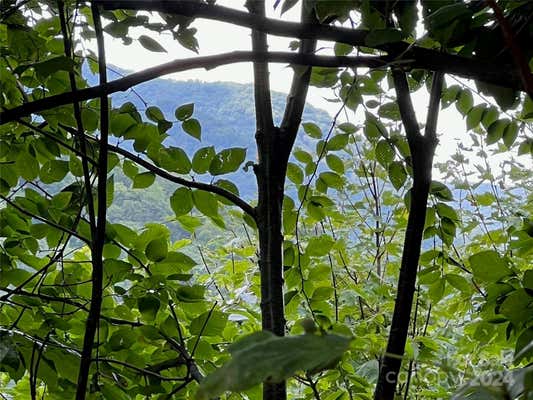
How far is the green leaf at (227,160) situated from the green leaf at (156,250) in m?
0.10

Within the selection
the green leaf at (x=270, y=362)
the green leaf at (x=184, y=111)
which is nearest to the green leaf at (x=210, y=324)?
the green leaf at (x=184, y=111)

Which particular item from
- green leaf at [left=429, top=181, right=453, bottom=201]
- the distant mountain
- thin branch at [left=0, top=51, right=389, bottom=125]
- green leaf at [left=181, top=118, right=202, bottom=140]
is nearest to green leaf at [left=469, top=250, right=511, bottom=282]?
green leaf at [left=429, top=181, right=453, bottom=201]

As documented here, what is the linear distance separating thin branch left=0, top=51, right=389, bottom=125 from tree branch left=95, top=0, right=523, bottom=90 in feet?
0.05

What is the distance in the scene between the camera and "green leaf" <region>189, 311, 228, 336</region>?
0.64 m

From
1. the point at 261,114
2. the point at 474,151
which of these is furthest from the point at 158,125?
the point at 474,151

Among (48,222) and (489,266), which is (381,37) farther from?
(48,222)

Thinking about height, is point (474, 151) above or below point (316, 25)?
above

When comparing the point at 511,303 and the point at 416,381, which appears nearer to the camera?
the point at 511,303

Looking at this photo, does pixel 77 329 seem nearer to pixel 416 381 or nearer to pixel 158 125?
pixel 158 125

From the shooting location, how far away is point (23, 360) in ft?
1.93

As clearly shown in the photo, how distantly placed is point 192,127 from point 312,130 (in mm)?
177

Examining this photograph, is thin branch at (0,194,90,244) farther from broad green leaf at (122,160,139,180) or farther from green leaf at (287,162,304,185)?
green leaf at (287,162,304,185)

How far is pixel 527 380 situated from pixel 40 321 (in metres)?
0.62

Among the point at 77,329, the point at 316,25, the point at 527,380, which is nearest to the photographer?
the point at 527,380
